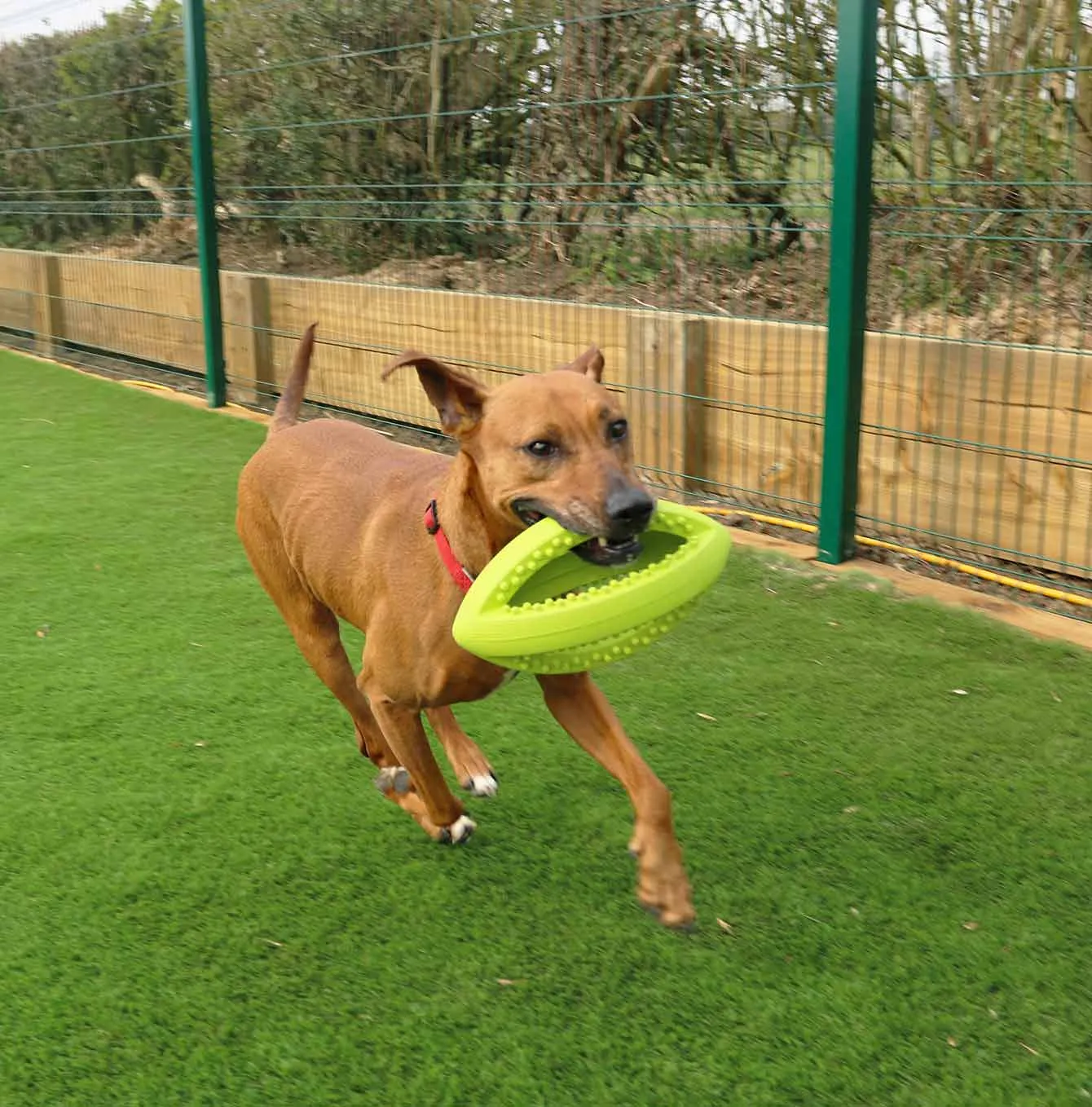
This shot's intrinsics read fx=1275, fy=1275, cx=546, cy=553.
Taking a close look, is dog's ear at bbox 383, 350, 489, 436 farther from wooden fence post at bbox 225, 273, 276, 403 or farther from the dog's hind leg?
wooden fence post at bbox 225, 273, 276, 403

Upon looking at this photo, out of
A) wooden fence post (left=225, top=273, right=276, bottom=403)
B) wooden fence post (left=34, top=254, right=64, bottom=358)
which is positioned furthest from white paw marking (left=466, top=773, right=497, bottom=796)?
wooden fence post (left=34, top=254, right=64, bottom=358)

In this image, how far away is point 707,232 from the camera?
6051mm

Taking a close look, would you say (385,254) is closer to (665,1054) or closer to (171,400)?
(171,400)

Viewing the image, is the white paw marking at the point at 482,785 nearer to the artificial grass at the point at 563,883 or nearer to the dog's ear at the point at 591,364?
the artificial grass at the point at 563,883

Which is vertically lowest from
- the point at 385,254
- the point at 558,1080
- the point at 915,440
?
the point at 558,1080

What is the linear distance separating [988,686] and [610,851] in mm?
1650

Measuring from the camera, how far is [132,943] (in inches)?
110

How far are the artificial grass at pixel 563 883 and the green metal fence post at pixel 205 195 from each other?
4.58 m

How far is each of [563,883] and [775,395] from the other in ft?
10.6

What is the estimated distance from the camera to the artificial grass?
240 centimetres

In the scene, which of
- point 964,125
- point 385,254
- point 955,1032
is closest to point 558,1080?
point 955,1032

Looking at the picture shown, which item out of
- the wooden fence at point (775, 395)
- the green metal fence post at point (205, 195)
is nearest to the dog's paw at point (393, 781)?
the wooden fence at point (775, 395)

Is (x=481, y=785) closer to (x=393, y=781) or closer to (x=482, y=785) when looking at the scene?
(x=482, y=785)

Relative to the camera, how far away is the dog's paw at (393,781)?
3375mm
